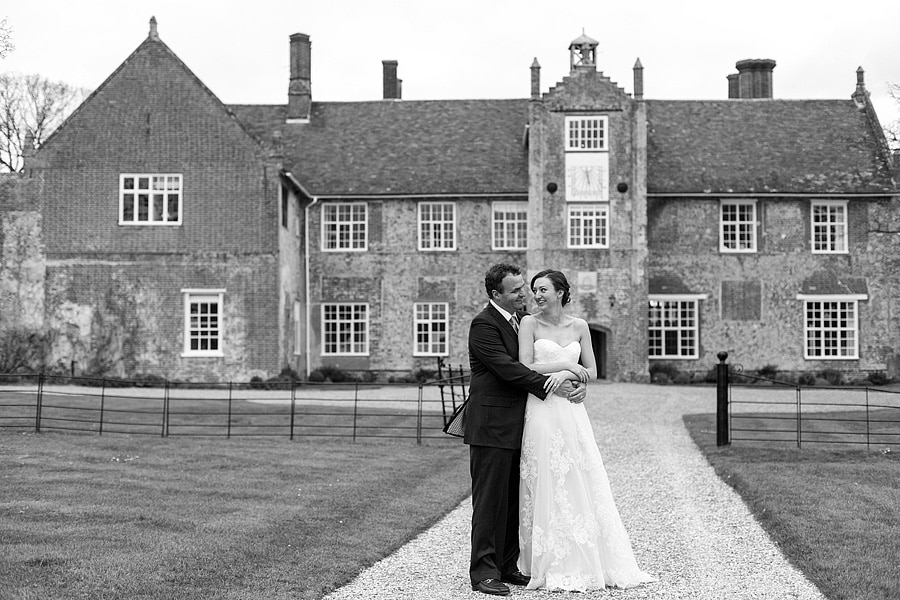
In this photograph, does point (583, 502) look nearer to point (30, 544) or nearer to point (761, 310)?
point (30, 544)

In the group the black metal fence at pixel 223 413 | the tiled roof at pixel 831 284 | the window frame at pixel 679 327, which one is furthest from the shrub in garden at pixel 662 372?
the black metal fence at pixel 223 413

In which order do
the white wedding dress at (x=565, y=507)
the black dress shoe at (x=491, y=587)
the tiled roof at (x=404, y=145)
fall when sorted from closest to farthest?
the black dress shoe at (x=491, y=587), the white wedding dress at (x=565, y=507), the tiled roof at (x=404, y=145)

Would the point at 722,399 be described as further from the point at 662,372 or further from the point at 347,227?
the point at 347,227

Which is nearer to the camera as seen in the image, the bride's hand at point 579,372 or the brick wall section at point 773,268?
the bride's hand at point 579,372

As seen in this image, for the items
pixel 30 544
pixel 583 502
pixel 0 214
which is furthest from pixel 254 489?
pixel 0 214

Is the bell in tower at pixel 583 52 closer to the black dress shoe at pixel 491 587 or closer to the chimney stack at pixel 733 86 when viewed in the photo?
the chimney stack at pixel 733 86

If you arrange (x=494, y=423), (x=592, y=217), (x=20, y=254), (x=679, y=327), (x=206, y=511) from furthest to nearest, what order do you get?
(x=679, y=327) < (x=592, y=217) < (x=20, y=254) < (x=206, y=511) < (x=494, y=423)

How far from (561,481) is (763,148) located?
31.6 metres

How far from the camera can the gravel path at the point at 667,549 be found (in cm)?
815

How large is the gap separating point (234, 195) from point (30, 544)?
23552 millimetres

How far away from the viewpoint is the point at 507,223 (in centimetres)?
3666

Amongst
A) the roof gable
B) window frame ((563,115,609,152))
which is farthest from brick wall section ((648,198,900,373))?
the roof gable

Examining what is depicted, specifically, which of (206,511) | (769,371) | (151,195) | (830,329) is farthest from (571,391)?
(830,329)

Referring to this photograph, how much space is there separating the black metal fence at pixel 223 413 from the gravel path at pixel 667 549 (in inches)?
137
